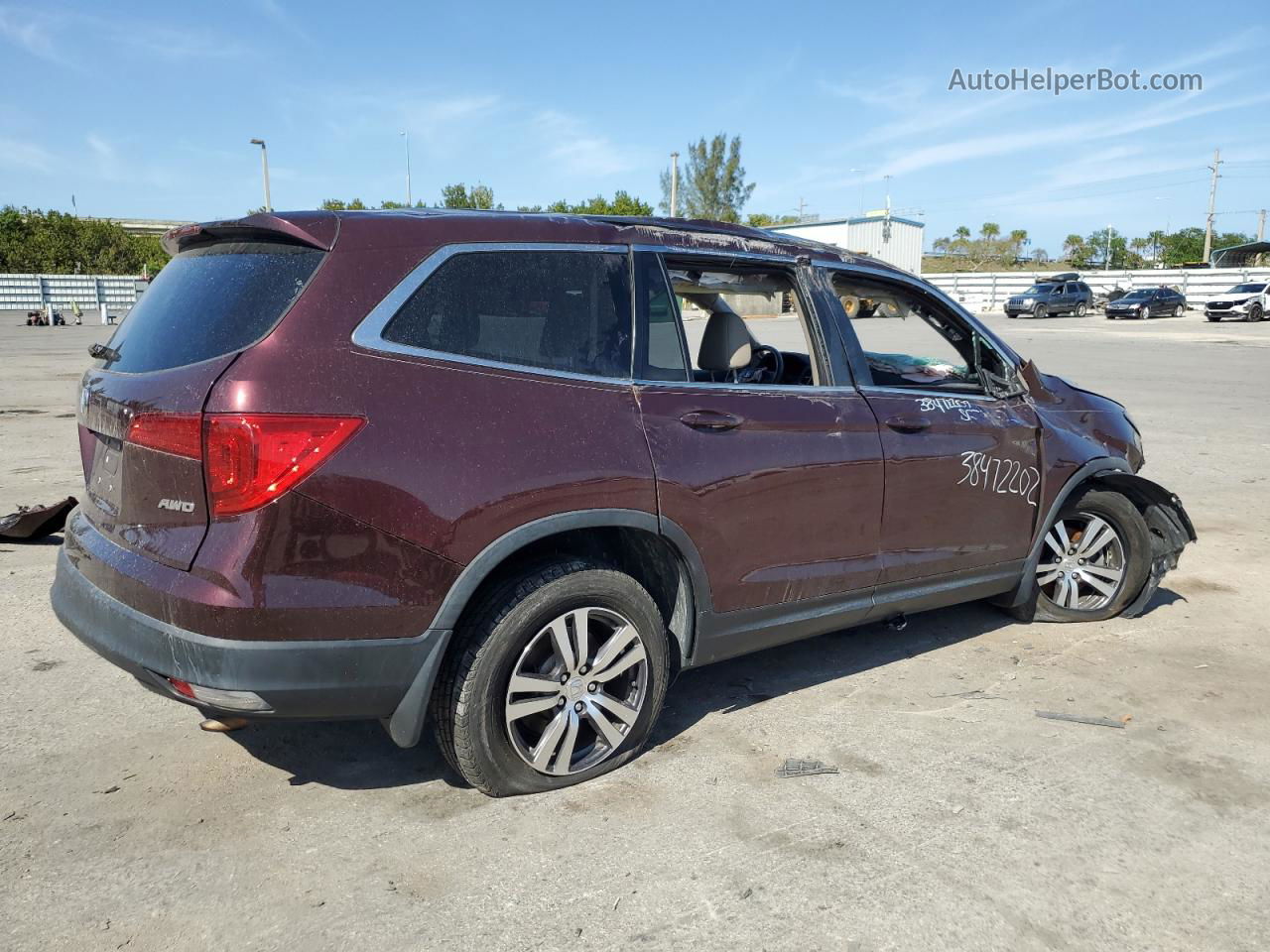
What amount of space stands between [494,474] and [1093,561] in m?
3.42

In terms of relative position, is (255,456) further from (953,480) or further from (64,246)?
(64,246)

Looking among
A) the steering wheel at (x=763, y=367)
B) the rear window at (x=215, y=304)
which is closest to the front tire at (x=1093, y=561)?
the steering wheel at (x=763, y=367)

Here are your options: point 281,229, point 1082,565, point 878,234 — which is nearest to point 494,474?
point 281,229

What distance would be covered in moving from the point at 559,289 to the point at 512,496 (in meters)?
0.75

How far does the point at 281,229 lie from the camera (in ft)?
9.41

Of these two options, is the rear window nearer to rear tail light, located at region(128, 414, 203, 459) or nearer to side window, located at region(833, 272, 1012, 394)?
rear tail light, located at region(128, 414, 203, 459)

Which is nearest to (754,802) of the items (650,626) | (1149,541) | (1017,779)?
(650,626)

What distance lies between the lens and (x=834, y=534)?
3732 mm

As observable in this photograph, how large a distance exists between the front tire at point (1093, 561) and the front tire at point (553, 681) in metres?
2.43

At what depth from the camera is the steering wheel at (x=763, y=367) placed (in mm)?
3902

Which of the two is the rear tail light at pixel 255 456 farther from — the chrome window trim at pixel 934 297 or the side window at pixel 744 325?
the chrome window trim at pixel 934 297

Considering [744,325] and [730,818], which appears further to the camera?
[744,325]

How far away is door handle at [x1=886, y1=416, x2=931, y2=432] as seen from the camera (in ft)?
12.8

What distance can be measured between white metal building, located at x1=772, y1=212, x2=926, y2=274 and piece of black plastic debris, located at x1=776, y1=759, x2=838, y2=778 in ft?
225
